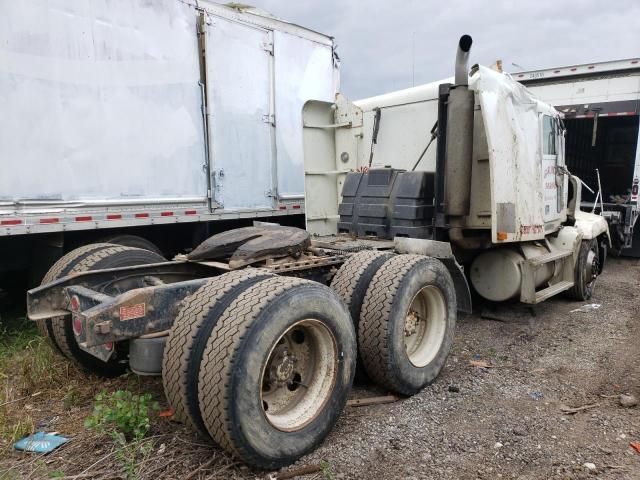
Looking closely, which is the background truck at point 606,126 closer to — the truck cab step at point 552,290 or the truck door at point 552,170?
the truck door at point 552,170

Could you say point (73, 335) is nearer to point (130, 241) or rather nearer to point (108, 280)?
point (108, 280)

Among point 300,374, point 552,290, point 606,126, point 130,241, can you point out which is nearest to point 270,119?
point 130,241

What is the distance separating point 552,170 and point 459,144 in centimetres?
204

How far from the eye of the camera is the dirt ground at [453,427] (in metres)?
2.76

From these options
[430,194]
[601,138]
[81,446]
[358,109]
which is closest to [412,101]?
[358,109]

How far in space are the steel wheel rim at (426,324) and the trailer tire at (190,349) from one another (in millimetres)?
1788

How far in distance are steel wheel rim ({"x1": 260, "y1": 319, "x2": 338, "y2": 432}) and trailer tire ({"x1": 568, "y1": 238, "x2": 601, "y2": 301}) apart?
493 cm

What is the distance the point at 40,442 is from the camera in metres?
3.01

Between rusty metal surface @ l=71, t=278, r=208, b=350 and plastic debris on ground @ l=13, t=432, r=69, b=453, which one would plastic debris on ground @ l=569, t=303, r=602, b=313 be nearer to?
rusty metal surface @ l=71, t=278, r=208, b=350

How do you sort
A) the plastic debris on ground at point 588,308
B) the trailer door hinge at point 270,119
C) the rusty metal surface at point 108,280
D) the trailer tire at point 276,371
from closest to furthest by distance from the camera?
1. the trailer tire at point 276,371
2. the rusty metal surface at point 108,280
3. the plastic debris on ground at point 588,308
4. the trailer door hinge at point 270,119

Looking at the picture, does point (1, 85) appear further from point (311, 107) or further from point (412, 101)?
point (412, 101)

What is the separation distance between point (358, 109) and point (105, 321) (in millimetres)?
4353

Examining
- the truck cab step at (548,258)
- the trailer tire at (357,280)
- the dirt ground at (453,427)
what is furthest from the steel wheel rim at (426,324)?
the truck cab step at (548,258)

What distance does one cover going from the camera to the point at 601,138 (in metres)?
11.0
